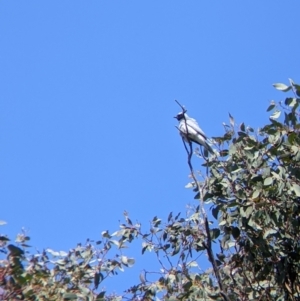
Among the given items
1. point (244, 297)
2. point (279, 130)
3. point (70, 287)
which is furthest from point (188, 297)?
point (279, 130)

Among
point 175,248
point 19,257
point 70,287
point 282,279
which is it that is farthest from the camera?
point 175,248

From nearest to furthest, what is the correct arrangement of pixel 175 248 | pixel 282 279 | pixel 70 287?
pixel 70 287 < pixel 282 279 < pixel 175 248

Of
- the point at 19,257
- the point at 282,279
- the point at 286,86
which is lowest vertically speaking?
the point at 19,257

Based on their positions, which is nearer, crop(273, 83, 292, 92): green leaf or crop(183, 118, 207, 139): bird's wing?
crop(273, 83, 292, 92): green leaf

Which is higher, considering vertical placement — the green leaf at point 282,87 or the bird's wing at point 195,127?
the bird's wing at point 195,127

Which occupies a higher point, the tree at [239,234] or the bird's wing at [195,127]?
the bird's wing at [195,127]

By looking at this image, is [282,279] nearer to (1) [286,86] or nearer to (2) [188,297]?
(2) [188,297]

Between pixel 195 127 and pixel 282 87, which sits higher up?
pixel 195 127

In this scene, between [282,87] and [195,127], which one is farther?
[195,127]

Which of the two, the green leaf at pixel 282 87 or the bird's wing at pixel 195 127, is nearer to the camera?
the green leaf at pixel 282 87

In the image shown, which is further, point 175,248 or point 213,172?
point 175,248

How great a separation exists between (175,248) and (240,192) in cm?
79

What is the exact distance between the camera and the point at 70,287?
537 cm

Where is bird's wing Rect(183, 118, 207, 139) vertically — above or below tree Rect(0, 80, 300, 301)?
above
